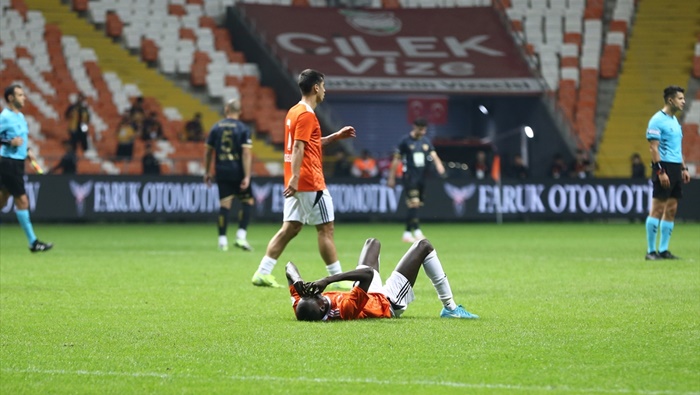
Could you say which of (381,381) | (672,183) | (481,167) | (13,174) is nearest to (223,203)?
(13,174)

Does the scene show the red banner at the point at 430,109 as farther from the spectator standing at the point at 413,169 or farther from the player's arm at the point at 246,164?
the player's arm at the point at 246,164

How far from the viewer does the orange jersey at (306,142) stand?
39.3 ft

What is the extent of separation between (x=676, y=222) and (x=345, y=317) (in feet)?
74.2

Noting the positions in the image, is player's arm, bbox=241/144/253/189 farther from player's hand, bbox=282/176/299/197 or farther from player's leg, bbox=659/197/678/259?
player's hand, bbox=282/176/299/197

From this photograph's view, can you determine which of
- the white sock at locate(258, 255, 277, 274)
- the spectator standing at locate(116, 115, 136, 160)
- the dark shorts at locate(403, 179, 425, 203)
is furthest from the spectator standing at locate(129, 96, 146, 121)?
the white sock at locate(258, 255, 277, 274)

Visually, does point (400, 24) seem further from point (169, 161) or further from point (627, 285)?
point (627, 285)

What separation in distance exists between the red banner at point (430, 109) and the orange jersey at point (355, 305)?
26916mm

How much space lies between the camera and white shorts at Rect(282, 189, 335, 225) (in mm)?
12414

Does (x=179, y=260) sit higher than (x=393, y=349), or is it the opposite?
(x=393, y=349)

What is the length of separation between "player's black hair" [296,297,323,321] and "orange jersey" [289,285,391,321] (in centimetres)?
8

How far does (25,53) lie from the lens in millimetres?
34375

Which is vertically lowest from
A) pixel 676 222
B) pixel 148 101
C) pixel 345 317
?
pixel 676 222

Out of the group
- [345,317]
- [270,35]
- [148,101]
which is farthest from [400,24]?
[345,317]

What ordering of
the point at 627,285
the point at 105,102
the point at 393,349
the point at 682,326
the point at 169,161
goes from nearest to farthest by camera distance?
the point at 393,349 < the point at 682,326 < the point at 627,285 < the point at 169,161 < the point at 105,102
